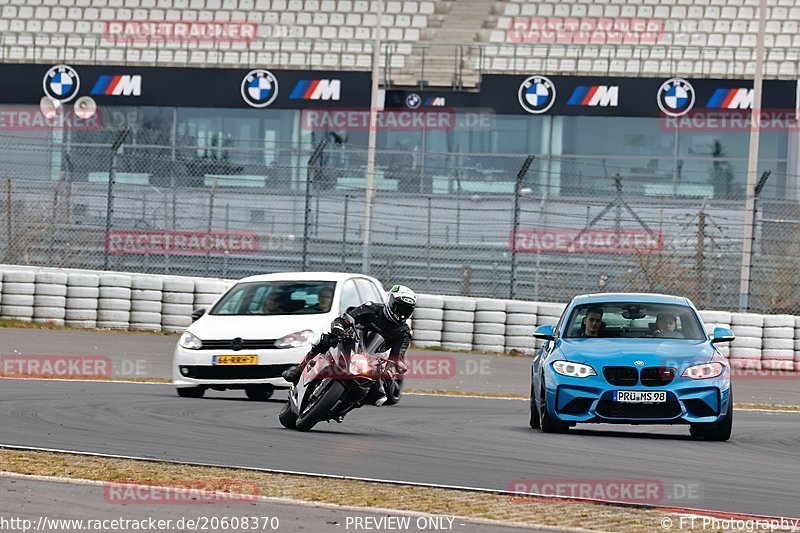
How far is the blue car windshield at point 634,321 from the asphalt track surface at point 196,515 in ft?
18.8

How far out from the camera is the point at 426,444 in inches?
439

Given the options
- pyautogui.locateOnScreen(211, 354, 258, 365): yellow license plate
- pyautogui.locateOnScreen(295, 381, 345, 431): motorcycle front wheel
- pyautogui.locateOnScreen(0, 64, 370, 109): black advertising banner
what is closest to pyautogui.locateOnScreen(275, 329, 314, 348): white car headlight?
pyautogui.locateOnScreen(211, 354, 258, 365): yellow license plate

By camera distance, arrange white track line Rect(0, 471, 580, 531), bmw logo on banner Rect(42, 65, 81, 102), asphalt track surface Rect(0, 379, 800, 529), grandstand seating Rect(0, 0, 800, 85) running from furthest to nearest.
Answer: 1. bmw logo on banner Rect(42, 65, 81, 102)
2. grandstand seating Rect(0, 0, 800, 85)
3. asphalt track surface Rect(0, 379, 800, 529)
4. white track line Rect(0, 471, 580, 531)

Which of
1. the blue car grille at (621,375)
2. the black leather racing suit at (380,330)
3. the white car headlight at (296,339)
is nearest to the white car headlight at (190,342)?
the white car headlight at (296,339)

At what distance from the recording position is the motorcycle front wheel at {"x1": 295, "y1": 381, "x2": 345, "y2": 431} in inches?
450

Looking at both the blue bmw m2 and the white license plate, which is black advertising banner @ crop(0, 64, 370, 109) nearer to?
the blue bmw m2

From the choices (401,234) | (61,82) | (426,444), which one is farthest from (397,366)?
(61,82)

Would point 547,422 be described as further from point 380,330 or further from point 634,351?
point 380,330

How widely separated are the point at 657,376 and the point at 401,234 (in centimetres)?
1202

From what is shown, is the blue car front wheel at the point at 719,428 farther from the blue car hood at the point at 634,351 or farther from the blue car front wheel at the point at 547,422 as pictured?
the blue car front wheel at the point at 547,422

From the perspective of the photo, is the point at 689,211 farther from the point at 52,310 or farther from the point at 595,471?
the point at 595,471

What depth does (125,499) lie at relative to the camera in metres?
7.57

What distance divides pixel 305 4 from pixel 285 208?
41.6ft

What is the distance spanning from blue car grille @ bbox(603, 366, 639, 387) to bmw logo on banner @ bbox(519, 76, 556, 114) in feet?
60.9
